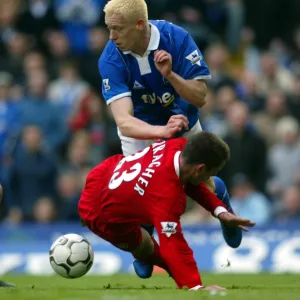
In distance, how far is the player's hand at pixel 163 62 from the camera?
33.1 feet

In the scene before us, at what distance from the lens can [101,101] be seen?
1986cm

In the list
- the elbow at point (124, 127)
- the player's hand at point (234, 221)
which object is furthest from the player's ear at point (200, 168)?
the elbow at point (124, 127)

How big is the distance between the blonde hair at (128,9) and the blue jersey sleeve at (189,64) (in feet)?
2.03

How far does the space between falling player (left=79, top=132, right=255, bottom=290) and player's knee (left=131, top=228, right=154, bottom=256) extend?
0.88ft

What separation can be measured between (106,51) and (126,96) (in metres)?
0.50

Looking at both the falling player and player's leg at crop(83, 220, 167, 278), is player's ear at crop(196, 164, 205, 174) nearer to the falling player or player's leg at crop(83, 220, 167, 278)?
the falling player

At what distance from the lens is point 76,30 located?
2084cm

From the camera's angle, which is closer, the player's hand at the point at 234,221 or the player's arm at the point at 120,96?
the player's hand at the point at 234,221

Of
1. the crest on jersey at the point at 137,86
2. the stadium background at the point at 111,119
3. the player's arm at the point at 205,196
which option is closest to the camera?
the player's arm at the point at 205,196

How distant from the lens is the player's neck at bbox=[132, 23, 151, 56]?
10539mm

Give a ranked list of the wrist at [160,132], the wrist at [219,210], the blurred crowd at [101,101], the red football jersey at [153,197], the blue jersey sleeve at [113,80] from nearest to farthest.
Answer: the red football jersey at [153,197], the wrist at [160,132], the wrist at [219,210], the blue jersey sleeve at [113,80], the blurred crowd at [101,101]

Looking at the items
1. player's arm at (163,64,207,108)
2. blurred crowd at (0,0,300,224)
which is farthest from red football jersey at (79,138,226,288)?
blurred crowd at (0,0,300,224)

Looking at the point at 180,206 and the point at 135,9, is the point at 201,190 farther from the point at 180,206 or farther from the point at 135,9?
the point at 135,9

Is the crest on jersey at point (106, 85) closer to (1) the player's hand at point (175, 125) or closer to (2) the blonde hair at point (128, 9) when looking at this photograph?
(2) the blonde hair at point (128, 9)
